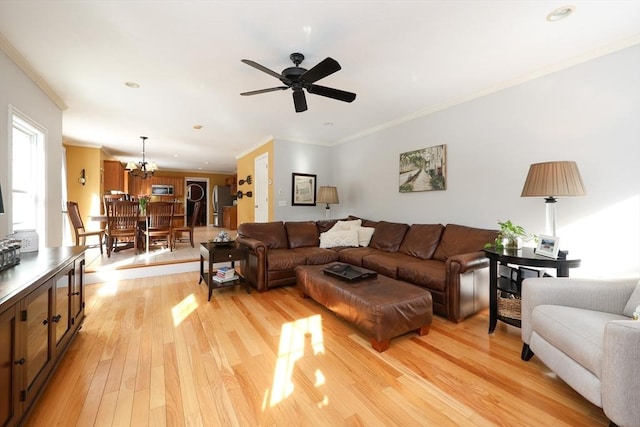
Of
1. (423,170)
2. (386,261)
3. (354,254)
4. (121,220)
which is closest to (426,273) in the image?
(386,261)

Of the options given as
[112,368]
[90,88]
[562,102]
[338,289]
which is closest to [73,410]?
[112,368]

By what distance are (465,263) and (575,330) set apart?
3.41 ft

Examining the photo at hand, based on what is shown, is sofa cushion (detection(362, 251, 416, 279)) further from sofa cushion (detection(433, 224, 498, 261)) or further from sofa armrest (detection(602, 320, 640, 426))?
sofa armrest (detection(602, 320, 640, 426))

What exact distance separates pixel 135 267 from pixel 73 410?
3.00 metres

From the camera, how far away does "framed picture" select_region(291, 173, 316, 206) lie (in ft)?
17.8

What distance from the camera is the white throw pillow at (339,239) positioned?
165 inches

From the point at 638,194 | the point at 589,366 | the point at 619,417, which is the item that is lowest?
the point at 619,417

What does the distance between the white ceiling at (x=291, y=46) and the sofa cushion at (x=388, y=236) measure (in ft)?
5.62

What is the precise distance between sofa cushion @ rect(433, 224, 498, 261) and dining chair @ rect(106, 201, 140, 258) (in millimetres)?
5221

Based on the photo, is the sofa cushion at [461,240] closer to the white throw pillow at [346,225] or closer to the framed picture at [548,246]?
the framed picture at [548,246]

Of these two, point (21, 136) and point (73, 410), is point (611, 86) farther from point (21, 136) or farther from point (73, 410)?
point (21, 136)

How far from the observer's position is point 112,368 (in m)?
1.86

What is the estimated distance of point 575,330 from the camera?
1.50 meters

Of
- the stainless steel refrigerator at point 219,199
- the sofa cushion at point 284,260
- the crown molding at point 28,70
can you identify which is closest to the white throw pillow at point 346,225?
the sofa cushion at point 284,260
